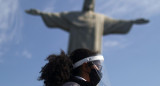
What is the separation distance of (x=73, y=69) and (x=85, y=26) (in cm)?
926

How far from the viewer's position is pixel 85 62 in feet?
6.59

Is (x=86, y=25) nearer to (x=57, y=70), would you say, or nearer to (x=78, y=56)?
(x=78, y=56)

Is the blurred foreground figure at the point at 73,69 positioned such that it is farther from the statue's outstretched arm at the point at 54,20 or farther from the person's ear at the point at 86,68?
the statue's outstretched arm at the point at 54,20

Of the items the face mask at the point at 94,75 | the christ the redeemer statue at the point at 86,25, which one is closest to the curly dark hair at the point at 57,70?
the face mask at the point at 94,75

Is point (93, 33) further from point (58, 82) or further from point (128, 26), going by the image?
point (58, 82)

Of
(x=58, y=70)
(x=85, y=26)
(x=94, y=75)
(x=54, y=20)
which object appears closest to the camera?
(x=58, y=70)

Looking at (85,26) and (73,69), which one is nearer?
(73,69)

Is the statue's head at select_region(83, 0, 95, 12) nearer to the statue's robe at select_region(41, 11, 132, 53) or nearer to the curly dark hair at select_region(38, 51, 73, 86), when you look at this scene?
the statue's robe at select_region(41, 11, 132, 53)

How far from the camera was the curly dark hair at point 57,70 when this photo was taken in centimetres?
189

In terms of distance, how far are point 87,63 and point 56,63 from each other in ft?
0.71

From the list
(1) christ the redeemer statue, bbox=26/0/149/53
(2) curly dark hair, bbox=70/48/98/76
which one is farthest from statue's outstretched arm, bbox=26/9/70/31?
(2) curly dark hair, bbox=70/48/98/76

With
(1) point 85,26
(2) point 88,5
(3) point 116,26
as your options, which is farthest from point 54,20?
(3) point 116,26

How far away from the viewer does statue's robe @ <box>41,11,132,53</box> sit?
11.2 m

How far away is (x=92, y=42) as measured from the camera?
1116 centimetres
